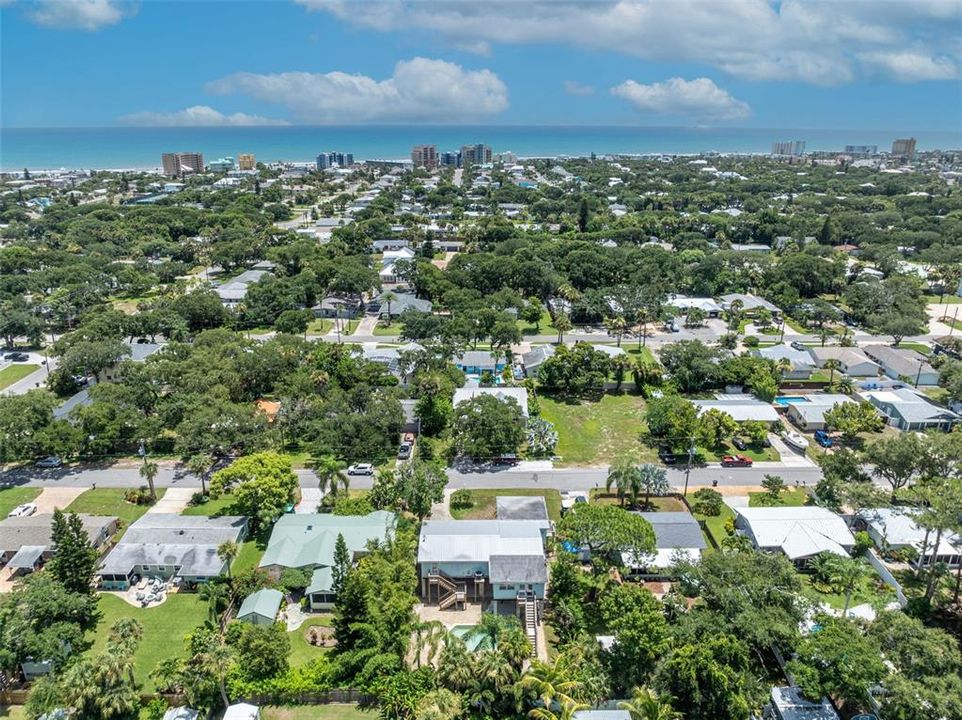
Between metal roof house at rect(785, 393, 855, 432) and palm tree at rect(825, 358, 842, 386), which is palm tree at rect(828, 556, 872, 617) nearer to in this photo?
metal roof house at rect(785, 393, 855, 432)

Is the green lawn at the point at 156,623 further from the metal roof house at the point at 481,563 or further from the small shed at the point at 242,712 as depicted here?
the metal roof house at the point at 481,563

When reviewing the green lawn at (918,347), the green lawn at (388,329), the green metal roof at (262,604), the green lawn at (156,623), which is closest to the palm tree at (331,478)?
the green metal roof at (262,604)

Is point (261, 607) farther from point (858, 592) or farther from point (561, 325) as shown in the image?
point (561, 325)

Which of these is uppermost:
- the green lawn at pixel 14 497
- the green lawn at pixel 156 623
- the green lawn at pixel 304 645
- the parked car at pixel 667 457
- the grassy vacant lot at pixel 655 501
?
the parked car at pixel 667 457

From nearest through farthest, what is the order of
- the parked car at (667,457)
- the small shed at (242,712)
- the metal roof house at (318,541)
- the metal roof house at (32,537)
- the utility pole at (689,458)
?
the small shed at (242,712) < the metal roof house at (318,541) < the metal roof house at (32,537) < the utility pole at (689,458) < the parked car at (667,457)

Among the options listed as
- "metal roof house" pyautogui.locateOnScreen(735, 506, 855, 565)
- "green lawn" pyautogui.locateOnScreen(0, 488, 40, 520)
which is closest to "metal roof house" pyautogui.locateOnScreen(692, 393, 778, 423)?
"metal roof house" pyautogui.locateOnScreen(735, 506, 855, 565)

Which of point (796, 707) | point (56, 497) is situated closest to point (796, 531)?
point (796, 707)

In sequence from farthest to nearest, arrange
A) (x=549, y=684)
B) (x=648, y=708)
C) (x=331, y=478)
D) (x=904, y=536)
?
1. (x=331, y=478)
2. (x=904, y=536)
3. (x=549, y=684)
4. (x=648, y=708)
